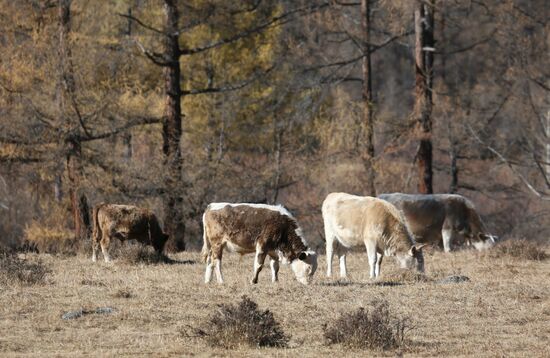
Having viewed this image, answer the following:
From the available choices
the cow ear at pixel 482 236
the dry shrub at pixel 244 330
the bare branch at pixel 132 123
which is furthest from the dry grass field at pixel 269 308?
the bare branch at pixel 132 123

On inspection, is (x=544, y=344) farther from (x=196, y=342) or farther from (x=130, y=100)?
(x=130, y=100)

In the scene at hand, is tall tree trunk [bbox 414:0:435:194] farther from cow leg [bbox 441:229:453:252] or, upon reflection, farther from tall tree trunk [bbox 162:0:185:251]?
tall tree trunk [bbox 162:0:185:251]

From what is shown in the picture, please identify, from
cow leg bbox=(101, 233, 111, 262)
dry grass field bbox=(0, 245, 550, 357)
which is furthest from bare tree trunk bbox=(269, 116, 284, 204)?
dry grass field bbox=(0, 245, 550, 357)

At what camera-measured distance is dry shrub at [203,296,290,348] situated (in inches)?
482

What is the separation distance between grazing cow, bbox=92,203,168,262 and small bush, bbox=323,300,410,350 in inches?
428

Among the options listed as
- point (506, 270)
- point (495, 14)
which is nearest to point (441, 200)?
point (506, 270)

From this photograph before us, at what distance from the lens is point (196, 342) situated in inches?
490

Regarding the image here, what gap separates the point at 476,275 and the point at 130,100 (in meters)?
15.2

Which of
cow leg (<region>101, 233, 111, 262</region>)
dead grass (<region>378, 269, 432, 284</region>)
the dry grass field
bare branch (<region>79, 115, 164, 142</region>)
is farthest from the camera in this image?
bare branch (<region>79, 115, 164, 142</region>)

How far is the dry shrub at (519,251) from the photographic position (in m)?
21.6

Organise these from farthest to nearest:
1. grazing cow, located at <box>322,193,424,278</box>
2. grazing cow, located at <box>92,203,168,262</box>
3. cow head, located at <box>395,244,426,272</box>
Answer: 1. grazing cow, located at <box>92,203,168,262</box>
2. grazing cow, located at <box>322,193,424,278</box>
3. cow head, located at <box>395,244,426,272</box>

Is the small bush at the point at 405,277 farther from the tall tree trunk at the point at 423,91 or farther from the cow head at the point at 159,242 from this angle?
the tall tree trunk at the point at 423,91

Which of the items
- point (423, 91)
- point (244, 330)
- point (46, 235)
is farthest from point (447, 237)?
point (244, 330)

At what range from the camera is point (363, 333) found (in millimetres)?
12242
